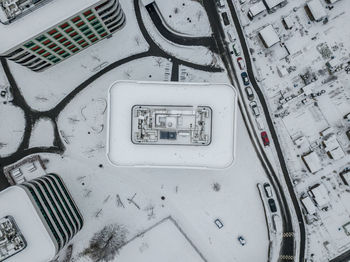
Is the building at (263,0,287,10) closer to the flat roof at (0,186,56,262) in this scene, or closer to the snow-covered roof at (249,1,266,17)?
the snow-covered roof at (249,1,266,17)

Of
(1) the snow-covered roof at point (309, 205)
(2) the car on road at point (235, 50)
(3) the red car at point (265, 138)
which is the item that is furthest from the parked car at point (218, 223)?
(2) the car on road at point (235, 50)

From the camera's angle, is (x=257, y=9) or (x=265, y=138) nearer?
(x=257, y=9)

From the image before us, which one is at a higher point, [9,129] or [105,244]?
[9,129]

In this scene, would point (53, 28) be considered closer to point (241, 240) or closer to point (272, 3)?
point (272, 3)

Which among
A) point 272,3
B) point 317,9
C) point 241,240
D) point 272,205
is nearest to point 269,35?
point 272,3

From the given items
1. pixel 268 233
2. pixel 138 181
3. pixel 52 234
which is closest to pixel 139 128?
pixel 138 181

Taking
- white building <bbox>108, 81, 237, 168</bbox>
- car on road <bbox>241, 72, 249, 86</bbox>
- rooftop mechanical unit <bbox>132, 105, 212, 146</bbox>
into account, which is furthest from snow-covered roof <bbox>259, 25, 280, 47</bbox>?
rooftop mechanical unit <bbox>132, 105, 212, 146</bbox>

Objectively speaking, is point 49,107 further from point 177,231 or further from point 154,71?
point 177,231
